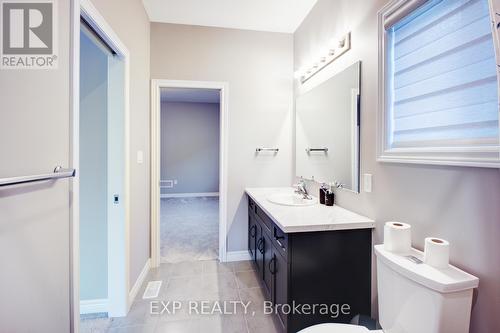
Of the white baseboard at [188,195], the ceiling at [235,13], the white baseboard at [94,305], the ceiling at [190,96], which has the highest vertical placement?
the ceiling at [190,96]

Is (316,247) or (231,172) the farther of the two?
(231,172)

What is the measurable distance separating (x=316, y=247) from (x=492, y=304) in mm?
750

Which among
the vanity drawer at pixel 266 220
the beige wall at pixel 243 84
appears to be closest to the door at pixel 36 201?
the vanity drawer at pixel 266 220

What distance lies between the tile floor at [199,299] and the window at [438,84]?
1.50 m

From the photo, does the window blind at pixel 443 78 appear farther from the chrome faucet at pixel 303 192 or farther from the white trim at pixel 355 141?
the chrome faucet at pixel 303 192

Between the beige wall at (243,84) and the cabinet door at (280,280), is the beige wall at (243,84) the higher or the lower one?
the higher one

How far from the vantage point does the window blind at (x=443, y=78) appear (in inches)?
35.4

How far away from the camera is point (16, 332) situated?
2.63 feet

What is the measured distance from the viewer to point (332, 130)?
6.40ft

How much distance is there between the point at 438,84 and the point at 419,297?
929 millimetres

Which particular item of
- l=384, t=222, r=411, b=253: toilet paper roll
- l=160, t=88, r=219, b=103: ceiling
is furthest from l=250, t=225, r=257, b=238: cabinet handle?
l=160, t=88, r=219, b=103: ceiling

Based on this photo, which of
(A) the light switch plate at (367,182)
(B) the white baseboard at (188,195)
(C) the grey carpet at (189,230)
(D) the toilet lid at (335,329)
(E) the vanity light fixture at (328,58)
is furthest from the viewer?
(B) the white baseboard at (188,195)

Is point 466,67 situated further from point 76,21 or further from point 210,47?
point 210,47

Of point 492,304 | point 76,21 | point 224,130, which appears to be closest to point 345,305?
point 492,304
